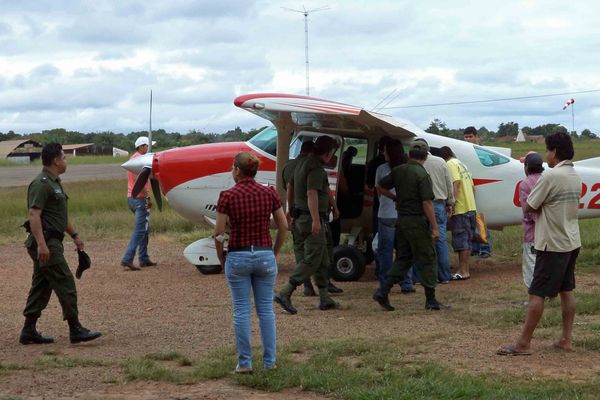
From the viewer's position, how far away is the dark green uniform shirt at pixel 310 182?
9.05 m

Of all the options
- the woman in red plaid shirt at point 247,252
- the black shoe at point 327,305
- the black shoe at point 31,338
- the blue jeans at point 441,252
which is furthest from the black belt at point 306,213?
the black shoe at point 31,338

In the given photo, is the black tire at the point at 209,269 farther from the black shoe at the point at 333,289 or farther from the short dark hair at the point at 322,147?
the short dark hair at the point at 322,147

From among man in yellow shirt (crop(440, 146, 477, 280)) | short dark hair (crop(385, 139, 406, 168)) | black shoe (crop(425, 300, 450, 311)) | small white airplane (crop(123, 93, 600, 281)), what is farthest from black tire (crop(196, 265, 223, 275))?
black shoe (crop(425, 300, 450, 311))

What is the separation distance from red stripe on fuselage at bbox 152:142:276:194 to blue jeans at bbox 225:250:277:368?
5551 mm

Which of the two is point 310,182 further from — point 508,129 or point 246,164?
point 508,129

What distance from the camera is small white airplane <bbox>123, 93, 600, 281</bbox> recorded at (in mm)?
11570

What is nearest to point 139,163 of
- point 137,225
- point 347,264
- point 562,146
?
point 137,225

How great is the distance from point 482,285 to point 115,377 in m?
5.77

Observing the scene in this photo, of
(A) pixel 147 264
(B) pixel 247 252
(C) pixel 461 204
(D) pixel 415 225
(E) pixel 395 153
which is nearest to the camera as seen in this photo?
(B) pixel 247 252

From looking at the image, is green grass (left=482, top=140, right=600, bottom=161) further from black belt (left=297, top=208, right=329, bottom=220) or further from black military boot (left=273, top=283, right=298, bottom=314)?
black military boot (left=273, top=283, right=298, bottom=314)

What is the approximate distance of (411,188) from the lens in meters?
8.98

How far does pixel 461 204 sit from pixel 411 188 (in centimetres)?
253

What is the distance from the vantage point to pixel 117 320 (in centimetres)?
903

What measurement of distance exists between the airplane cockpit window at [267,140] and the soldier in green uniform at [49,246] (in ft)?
14.5
